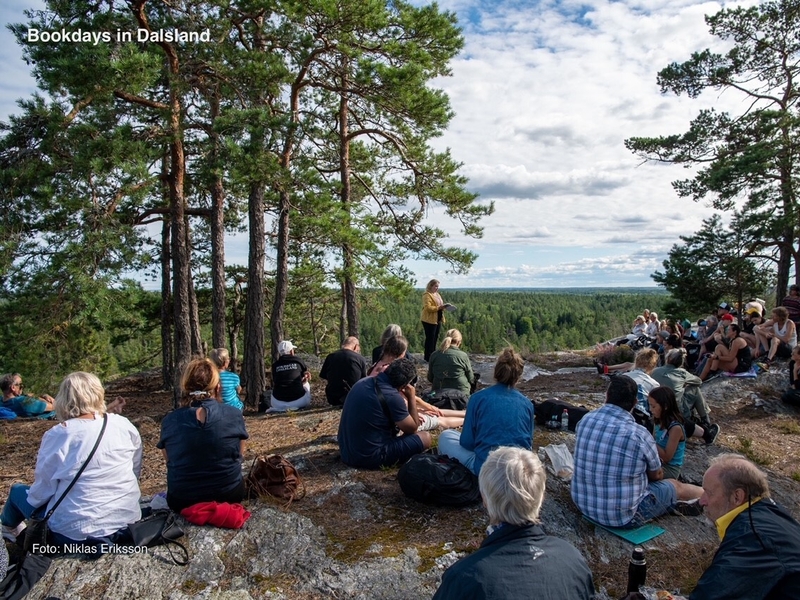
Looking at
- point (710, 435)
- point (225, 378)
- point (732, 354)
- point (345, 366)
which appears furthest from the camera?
point (732, 354)

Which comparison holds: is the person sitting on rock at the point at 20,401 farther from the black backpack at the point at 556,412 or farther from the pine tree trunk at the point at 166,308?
the black backpack at the point at 556,412

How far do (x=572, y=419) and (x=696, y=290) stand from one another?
1093 cm

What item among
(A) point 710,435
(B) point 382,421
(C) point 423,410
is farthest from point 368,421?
(A) point 710,435

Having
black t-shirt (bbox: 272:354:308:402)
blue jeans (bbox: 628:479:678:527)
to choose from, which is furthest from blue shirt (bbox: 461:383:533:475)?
black t-shirt (bbox: 272:354:308:402)

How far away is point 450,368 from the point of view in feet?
21.6

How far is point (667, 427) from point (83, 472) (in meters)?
4.48

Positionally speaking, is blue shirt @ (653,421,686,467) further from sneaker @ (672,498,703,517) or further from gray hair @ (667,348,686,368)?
gray hair @ (667,348,686,368)

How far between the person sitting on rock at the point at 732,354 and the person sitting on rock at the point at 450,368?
510 cm

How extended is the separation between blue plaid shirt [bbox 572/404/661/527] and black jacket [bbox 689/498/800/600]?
4.30 ft

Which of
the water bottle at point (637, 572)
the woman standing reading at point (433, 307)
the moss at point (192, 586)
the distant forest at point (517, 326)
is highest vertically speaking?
the woman standing reading at point (433, 307)

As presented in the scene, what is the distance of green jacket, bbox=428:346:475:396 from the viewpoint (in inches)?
259

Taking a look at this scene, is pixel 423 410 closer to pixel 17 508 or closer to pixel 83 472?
pixel 83 472

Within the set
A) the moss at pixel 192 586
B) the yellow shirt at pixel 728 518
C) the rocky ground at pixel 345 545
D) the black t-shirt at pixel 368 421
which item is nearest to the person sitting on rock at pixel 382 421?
the black t-shirt at pixel 368 421

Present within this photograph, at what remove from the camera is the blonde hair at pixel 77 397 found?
312cm
